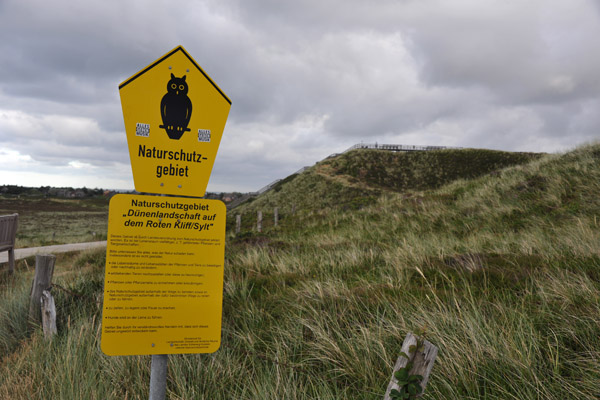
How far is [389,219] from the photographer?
11578 mm

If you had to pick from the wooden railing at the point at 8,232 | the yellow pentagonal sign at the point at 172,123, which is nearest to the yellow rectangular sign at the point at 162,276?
the yellow pentagonal sign at the point at 172,123

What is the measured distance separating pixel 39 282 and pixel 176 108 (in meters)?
4.00

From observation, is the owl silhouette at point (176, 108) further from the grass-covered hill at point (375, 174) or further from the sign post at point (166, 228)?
the grass-covered hill at point (375, 174)

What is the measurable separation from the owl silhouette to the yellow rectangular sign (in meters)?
0.44

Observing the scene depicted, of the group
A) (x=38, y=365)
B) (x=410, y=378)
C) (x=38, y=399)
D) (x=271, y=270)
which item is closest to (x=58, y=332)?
(x=38, y=365)

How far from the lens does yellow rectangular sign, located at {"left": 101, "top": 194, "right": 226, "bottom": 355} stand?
1.90 meters

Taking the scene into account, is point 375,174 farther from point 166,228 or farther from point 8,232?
point 166,228

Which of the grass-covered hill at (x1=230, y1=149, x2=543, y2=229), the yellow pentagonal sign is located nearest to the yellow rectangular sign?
the yellow pentagonal sign

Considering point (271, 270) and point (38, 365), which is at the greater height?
point (271, 270)

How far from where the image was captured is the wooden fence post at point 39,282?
4418mm

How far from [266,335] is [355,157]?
53.1 metres

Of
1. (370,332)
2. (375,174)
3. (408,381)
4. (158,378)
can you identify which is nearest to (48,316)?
(158,378)

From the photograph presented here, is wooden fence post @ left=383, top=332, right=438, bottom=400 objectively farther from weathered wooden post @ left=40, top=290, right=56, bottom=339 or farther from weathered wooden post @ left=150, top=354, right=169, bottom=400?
weathered wooden post @ left=40, top=290, right=56, bottom=339

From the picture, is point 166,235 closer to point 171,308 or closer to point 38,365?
point 171,308
